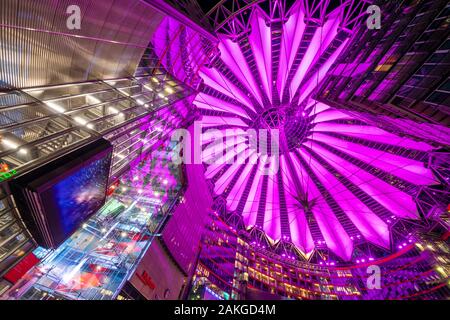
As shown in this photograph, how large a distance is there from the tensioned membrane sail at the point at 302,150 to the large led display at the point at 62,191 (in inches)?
534

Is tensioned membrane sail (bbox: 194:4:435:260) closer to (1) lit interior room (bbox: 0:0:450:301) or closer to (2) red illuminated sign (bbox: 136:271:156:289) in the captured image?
(1) lit interior room (bbox: 0:0:450:301)

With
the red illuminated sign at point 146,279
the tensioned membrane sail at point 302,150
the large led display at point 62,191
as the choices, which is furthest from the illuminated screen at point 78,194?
the tensioned membrane sail at point 302,150

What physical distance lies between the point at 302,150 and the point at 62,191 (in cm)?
2277

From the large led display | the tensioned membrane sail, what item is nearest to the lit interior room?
the large led display

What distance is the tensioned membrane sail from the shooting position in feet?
54.6

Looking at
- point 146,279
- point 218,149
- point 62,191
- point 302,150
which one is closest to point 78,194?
point 62,191

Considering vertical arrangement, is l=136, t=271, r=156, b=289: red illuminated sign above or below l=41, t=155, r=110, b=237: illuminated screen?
below

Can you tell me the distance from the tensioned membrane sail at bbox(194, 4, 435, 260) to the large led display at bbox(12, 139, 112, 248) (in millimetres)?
13559

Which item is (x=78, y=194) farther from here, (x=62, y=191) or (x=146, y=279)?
(x=146, y=279)

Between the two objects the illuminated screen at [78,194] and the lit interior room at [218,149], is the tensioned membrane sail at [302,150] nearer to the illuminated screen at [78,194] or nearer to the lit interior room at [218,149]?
the lit interior room at [218,149]

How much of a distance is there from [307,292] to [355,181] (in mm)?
17521

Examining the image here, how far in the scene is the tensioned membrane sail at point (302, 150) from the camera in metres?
16.6

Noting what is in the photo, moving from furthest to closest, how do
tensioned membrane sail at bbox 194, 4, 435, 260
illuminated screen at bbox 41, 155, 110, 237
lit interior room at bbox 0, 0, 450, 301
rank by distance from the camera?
A: tensioned membrane sail at bbox 194, 4, 435, 260
lit interior room at bbox 0, 0, 450, 301
illuminated screen at bbox 41, 155, 110, 237
